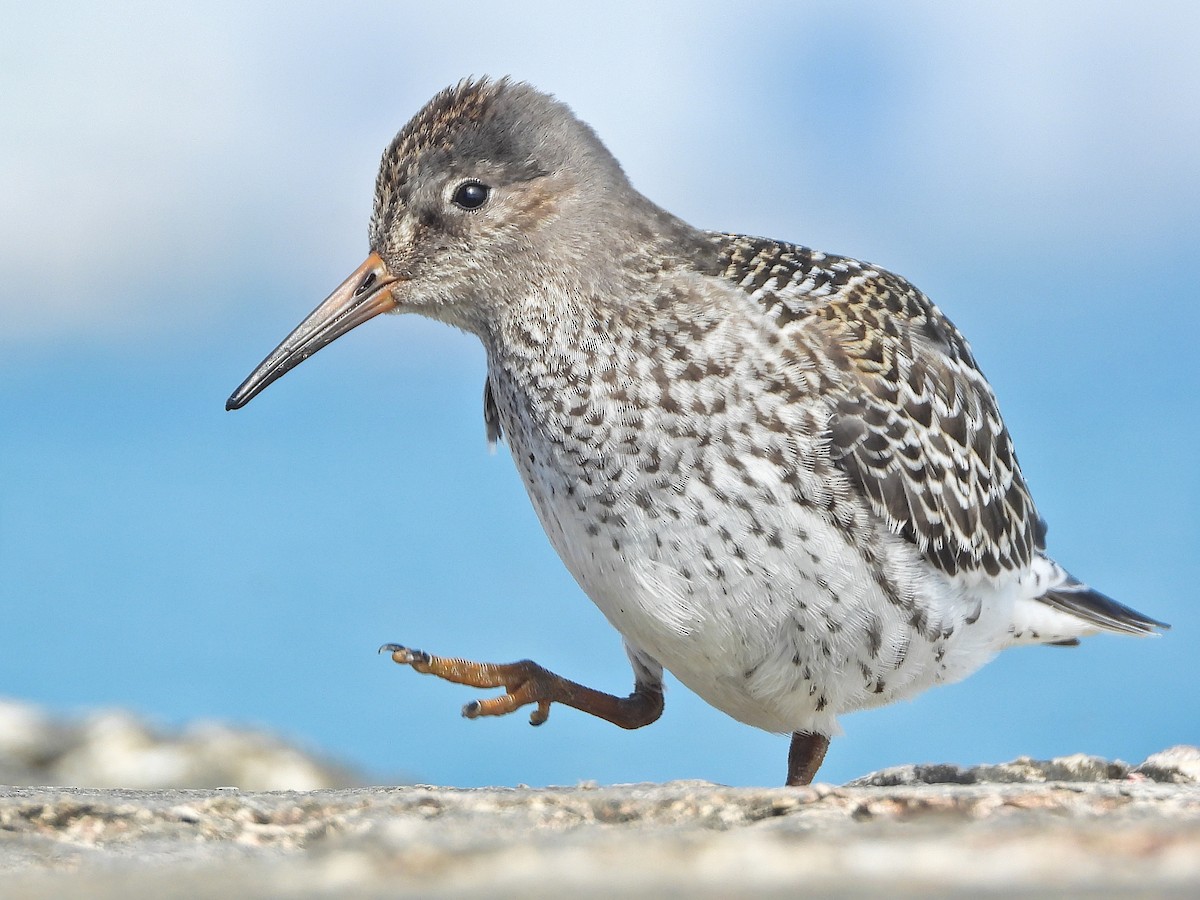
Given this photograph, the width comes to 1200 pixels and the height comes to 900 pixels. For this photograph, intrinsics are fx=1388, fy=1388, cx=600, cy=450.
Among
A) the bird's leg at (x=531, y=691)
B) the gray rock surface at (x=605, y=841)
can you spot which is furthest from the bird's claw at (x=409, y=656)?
the gray rock surface at (x=605, y=841)

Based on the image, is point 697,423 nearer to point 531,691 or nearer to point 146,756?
point 531,691

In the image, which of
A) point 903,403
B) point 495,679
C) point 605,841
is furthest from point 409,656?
point 605,841

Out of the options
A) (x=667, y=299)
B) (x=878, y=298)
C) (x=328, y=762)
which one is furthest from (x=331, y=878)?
(x=328, y=762)

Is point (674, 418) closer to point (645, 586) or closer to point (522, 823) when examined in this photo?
point (645, 586)

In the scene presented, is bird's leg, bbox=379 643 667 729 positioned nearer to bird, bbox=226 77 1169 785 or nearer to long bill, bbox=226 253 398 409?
bird, bbox=226 77 1169 785

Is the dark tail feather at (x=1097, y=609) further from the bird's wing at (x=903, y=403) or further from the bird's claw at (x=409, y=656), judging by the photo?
the bird's claw at (x=409, y=656)
